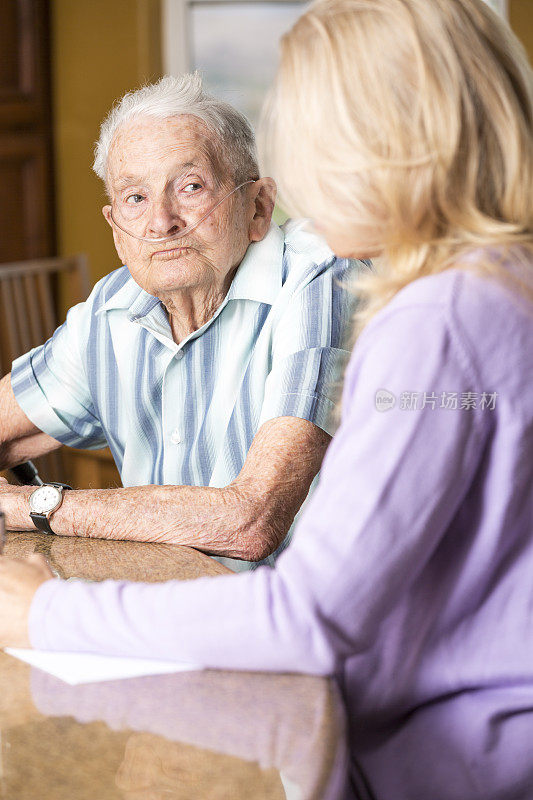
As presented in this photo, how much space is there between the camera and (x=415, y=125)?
71 cm

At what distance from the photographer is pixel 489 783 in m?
0.74

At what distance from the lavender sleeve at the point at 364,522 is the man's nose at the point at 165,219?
72 centimetres

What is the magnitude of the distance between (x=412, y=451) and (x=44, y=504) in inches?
26.1

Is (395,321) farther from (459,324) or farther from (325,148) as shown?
(325,148)

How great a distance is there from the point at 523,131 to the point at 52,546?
28.6 inches

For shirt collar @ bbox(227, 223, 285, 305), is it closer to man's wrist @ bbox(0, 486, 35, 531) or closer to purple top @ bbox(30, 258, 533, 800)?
man's wrist @ bbox(0, 486, 35, 531)

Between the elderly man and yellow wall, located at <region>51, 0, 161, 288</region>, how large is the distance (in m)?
2.09

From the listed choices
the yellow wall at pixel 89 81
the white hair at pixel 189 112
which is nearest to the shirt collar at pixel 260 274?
the white hair at pixel 189 112

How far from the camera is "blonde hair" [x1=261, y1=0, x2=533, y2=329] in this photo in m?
0.71

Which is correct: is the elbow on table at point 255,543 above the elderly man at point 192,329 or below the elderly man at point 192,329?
below

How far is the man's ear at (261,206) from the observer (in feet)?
4.82

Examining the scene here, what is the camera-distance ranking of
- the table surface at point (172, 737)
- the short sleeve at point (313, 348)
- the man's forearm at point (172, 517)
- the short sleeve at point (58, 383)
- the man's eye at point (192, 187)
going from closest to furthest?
the table surface at point (172, 737)
the man's forearm at point (172, 517)
the short sleeve at point (313, 348)
the man's eye at point (192, 187)
the short sleeve at point (58, 383)

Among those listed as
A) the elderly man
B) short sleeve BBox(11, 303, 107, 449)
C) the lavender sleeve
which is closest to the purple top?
the lavender sleeve

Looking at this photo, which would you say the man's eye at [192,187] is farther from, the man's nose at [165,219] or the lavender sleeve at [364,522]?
the lavender sleeve at [364,522]
